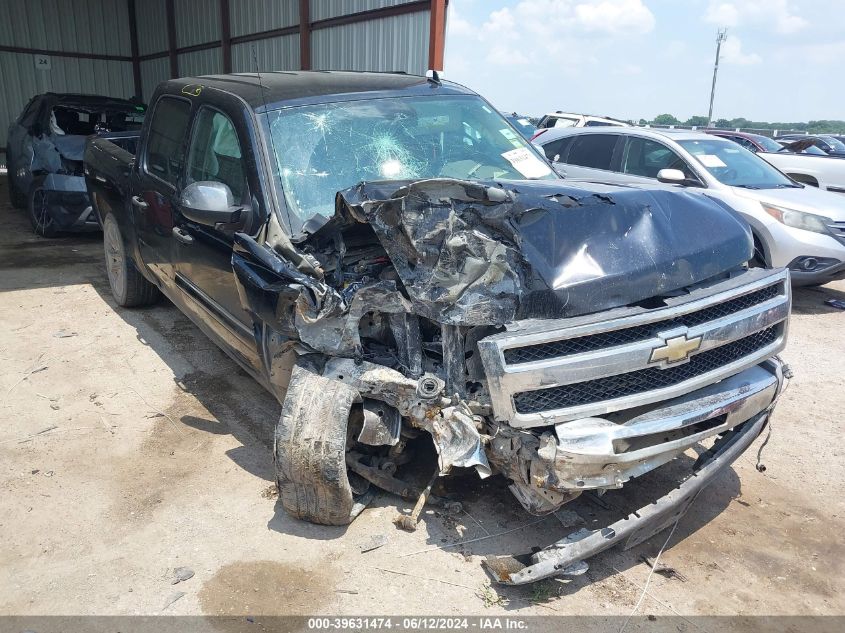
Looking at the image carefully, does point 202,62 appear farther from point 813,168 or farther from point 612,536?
point 612,536

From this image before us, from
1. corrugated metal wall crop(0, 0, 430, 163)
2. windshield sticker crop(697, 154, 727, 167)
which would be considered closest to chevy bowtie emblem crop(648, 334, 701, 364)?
windshield sticker crop(697, 154, 727, 167)

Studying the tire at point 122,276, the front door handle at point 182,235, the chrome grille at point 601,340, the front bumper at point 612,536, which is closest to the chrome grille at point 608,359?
the chrome grille at point 601,340

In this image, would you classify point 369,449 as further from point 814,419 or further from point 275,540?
point 814,419

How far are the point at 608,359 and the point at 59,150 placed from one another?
26.4ft

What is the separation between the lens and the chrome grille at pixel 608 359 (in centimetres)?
250

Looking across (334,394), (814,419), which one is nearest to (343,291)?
(334,394)

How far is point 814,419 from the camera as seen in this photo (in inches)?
171

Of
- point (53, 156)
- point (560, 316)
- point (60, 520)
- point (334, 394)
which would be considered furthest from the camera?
point (53, 156)

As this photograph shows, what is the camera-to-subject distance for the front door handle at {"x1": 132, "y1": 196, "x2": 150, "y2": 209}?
4.73 metres

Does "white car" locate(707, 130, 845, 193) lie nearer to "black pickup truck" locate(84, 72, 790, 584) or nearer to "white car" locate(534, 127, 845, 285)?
"white car" locate(534, 127, 845, 285)

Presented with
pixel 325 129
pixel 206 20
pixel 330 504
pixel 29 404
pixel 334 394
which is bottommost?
pixel 29 404

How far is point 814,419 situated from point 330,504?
3287 millimetres

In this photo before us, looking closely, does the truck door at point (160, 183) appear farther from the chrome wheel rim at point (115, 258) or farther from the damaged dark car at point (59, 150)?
the damaged dark car at point (59, 150)

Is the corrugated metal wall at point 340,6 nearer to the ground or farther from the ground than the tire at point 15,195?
farther from the ground
